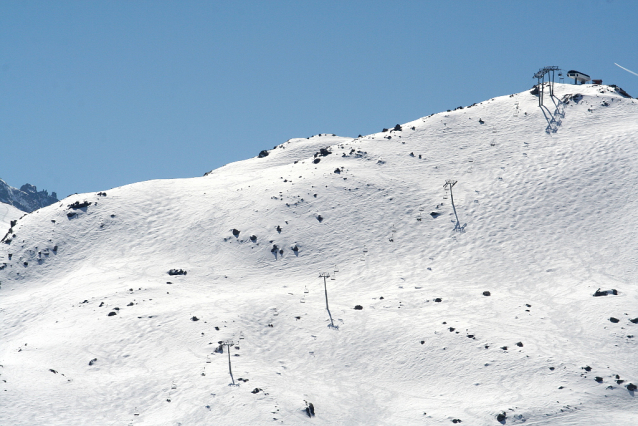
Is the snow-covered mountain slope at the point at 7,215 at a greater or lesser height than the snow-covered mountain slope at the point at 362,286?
greater

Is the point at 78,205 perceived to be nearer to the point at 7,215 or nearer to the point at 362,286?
Answer: the point at 362,286

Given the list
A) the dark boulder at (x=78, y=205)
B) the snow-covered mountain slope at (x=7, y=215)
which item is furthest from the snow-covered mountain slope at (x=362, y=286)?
the snow-covered mountain slope at (x=7, y=215)

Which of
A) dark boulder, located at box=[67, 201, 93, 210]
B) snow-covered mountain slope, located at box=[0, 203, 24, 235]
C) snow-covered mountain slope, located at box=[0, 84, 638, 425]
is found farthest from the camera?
snow-covered mountain slope, located at box=[0, 203, 24, 235]

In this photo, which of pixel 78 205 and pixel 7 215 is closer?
pixel 78 205

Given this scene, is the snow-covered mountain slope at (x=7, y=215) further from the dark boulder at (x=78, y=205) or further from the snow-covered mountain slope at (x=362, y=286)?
the snow-covered mountain slope at (x=362, y=286)

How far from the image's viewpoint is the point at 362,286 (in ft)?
183

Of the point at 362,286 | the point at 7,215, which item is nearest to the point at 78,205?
the point at 362,286

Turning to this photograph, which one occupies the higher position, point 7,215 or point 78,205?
point 7,215

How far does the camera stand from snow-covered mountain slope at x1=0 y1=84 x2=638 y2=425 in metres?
39.7

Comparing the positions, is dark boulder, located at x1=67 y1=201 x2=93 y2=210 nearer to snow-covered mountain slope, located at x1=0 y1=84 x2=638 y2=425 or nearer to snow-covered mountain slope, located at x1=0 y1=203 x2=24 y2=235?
snow-covered mountain slope, located at x1=0 y1=84 x2=638 y2=425

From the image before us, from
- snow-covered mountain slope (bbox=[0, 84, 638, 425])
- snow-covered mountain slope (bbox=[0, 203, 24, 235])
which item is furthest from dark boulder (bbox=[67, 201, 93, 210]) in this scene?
snow-covered mountain slope (bbox=[0, 203, 24, 235])

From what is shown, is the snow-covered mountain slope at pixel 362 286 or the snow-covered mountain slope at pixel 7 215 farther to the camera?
the snow-covered mountain slope at pixel 7 215

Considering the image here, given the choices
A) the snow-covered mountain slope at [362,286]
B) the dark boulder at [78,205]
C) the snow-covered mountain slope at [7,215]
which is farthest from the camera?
the snow-covered mountain slope at [7,215]

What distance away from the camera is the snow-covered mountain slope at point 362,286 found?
130 feet
